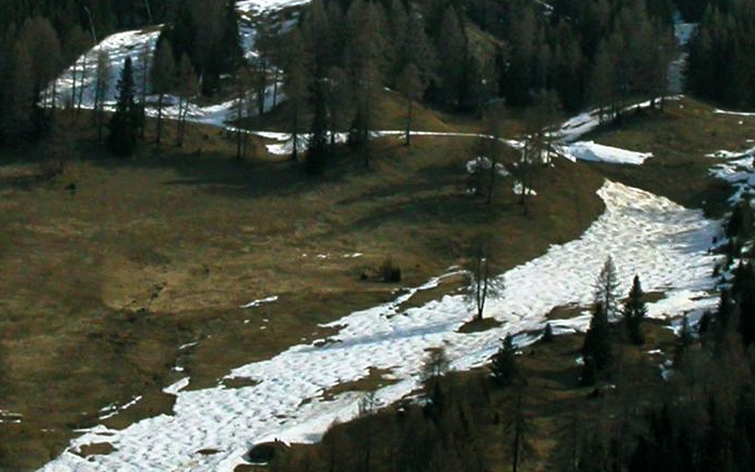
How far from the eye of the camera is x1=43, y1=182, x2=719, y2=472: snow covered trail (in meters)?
53.7

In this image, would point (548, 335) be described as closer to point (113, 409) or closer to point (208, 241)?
point (113, 409)

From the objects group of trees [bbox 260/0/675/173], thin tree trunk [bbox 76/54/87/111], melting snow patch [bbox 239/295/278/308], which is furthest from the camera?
thin tree trunk [bbox 76/54/87/111]

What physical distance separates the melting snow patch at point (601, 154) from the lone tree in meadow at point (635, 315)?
49.2 meters

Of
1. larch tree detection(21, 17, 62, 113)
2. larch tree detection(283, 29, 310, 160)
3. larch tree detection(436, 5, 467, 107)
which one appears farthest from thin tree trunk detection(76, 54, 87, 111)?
larch tree detection(436, 5, 467, 107)

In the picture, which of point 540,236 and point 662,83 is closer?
point 540,236

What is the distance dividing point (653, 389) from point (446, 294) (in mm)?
24676

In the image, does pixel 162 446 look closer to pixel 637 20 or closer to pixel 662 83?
pixel 662 83

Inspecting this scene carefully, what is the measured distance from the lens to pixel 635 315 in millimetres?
64188

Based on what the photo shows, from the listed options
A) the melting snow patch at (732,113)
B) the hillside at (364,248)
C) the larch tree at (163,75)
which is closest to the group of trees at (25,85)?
the hillside at (364,248)

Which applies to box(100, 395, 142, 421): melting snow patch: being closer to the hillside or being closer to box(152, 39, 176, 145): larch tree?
the hillside

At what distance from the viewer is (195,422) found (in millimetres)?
56312

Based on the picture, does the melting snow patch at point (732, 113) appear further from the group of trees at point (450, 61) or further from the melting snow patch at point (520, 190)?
the melting snow patch at point (520, 190)

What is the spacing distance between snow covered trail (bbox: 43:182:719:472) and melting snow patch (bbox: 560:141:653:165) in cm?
1551

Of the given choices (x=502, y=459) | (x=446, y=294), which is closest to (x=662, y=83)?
(x=446, y=294)
